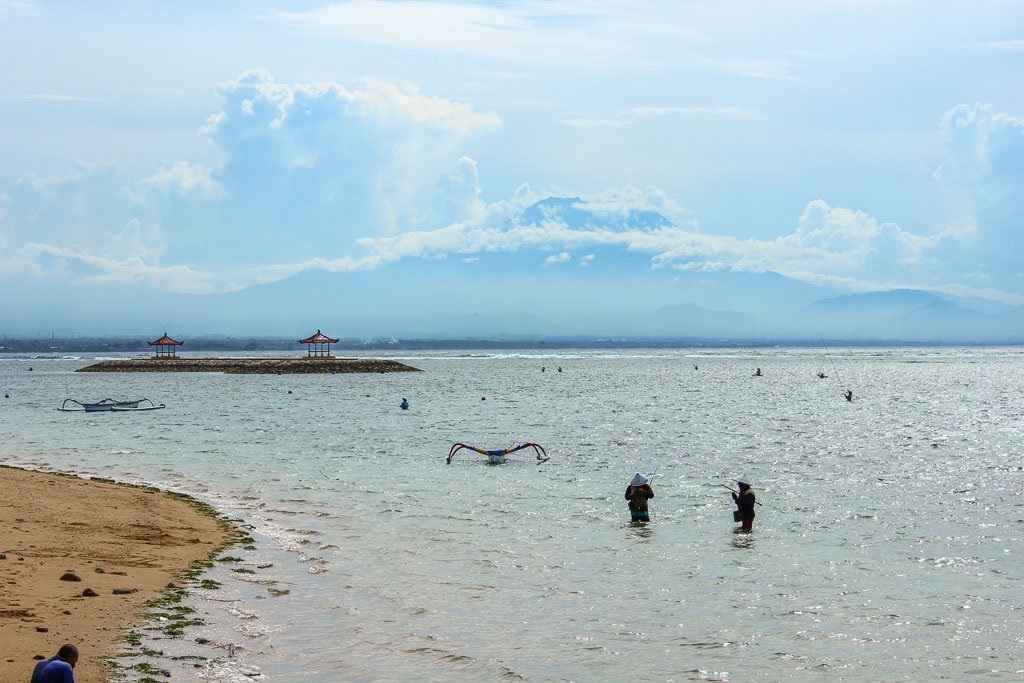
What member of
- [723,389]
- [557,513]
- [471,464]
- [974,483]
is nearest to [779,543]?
[557,513]

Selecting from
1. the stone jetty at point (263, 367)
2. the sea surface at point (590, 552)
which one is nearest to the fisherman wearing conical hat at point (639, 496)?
the sea surface at point (590, 552)

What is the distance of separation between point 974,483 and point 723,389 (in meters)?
73.0

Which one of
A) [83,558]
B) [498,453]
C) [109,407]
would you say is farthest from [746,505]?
[109,407]

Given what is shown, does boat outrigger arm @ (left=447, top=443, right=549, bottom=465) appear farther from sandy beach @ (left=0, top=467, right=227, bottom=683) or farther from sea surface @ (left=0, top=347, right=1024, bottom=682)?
sandy beach @ (left=0, top=467, right=227, bottom=683)

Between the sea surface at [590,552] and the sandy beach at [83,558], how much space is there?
111 cm

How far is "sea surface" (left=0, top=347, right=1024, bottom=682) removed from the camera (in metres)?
15.1

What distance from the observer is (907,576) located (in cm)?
1989

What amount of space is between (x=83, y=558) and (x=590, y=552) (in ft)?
34.7

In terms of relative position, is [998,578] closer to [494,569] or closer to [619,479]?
[494,569]

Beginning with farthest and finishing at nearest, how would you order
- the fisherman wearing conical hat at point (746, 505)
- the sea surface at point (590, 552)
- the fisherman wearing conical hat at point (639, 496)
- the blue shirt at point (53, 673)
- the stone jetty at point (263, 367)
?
the stone jetty at point (263, 367)
the fisherman wearing conical hat at point (639, 496)
the fisherman wearing conical hat at point (746, 505)
the sea surface at point (590, 552)
the blue shirt at point (53, 673)

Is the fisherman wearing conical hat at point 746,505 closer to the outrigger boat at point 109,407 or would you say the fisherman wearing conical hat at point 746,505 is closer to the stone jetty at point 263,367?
the outrigger boat at point 109,407

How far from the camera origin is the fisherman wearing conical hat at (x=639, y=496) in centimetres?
2519

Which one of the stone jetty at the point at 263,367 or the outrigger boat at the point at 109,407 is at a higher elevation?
the stone jetty at the point at 263,367

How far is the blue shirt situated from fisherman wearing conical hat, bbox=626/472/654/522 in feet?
53.3
